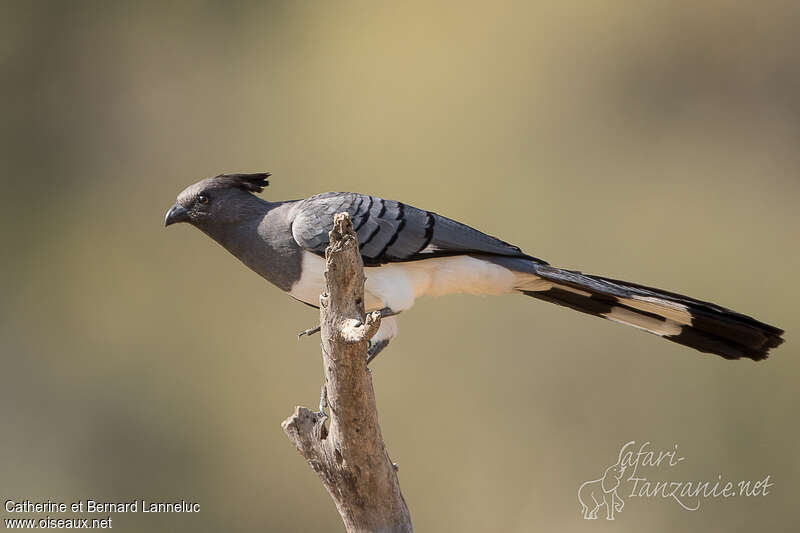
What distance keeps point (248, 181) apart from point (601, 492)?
3.41 meters

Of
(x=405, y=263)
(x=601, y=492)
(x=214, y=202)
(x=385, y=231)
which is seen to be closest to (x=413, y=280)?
(x=405, y=263)

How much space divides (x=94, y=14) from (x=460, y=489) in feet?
17.0

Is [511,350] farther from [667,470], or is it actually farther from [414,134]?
[414,134]

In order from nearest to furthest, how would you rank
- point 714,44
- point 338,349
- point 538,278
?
point 338,349
point 538,278
point 714,44

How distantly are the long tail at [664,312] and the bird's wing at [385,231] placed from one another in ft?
0.60

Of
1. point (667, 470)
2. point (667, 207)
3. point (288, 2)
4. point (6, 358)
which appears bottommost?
point (6, 358)

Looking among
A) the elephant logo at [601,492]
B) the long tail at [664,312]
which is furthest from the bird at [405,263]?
the elephant logo at [601,492]

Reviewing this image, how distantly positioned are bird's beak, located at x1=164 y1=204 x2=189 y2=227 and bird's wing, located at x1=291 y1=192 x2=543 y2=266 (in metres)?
0.47

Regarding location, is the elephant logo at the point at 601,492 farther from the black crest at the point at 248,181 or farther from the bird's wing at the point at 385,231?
the black crest at the point at 248,181

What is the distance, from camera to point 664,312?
3564 millimetres

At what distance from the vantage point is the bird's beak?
141 inches

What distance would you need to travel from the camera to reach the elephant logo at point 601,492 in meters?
5.73

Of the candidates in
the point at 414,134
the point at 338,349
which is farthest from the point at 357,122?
the point at 338,349

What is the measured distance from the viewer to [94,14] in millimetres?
7848
